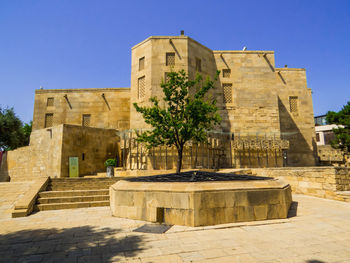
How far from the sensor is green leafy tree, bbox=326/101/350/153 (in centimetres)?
2167

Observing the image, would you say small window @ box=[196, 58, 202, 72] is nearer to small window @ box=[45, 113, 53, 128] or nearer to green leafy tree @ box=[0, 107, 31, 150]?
small window @ box=[45, 113, 53, 128]

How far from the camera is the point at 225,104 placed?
65.6 ft

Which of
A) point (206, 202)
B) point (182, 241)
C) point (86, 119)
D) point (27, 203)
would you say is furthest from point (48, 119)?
point (182, 241)

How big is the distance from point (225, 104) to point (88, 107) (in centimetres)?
1329

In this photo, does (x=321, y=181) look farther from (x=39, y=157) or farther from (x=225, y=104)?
(x=39, y=157)

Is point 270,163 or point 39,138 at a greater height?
point 39,138

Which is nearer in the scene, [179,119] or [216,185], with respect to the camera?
[216,185]

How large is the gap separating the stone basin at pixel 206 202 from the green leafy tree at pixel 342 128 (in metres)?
20.8

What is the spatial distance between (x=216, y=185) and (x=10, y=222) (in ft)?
19.3

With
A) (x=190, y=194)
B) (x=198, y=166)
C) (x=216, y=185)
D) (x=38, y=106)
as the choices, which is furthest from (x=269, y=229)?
(x=38, y=106)

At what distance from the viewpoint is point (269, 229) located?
4.90m

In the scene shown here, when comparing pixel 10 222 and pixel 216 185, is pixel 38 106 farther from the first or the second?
pixel 216 185

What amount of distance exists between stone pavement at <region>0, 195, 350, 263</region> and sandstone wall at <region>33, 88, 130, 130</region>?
1610cm

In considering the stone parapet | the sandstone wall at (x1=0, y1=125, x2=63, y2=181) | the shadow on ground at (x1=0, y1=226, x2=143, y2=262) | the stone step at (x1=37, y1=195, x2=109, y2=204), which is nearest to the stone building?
the sandstone wall at (x1=0, y1=125, x2=63, y2=181)
